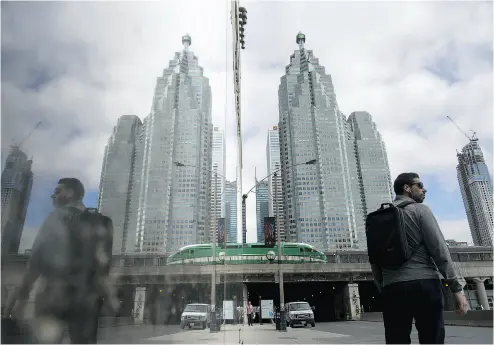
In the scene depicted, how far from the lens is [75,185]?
0.78m

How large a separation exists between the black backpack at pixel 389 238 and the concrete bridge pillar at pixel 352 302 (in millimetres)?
34800

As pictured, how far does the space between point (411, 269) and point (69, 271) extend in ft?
6.66

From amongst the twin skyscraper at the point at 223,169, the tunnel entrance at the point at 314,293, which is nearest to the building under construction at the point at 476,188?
the twin skyscraper at the point at 223,169

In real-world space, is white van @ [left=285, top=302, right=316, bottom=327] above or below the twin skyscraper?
below

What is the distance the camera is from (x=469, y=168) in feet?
219

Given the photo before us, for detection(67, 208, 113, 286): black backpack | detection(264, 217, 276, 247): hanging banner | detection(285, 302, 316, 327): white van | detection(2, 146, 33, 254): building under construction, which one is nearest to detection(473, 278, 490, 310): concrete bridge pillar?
detection(285, 302, 316, 327): white van

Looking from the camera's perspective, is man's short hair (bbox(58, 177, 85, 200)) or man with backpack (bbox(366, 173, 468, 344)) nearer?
man's short hair (bbox(58, 177, 85, 200))

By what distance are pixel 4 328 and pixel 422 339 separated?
85.6 inches

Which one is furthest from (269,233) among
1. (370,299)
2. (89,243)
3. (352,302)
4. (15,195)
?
(370,299)

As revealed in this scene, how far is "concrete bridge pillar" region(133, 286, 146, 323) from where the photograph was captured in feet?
3.14

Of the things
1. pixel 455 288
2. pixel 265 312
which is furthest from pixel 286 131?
pixel 455 288

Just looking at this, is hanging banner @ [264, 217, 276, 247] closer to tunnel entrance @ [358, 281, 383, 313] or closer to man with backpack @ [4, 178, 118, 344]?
man with backpack @ [4, 178, 118, 344]

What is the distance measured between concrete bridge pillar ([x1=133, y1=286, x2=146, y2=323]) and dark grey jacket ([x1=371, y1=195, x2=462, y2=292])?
170 cm

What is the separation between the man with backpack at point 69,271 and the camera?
675 mm
